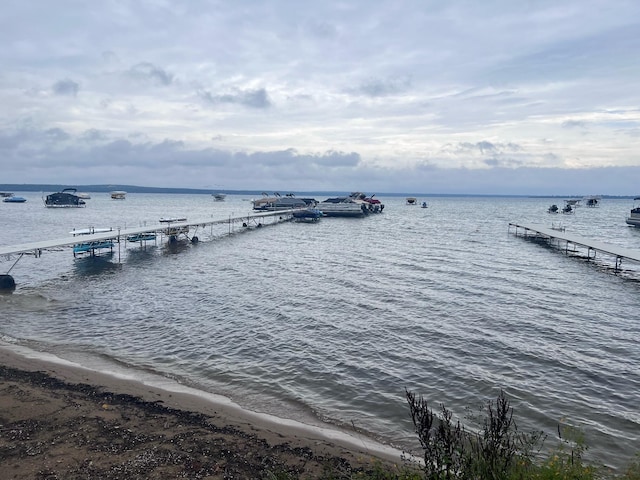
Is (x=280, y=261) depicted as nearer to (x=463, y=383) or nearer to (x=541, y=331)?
(x=541, y=331)

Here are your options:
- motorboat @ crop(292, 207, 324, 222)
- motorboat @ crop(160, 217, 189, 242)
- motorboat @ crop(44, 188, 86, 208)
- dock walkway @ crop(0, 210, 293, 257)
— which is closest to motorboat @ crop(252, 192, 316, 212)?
motorboat @ crop(292, 207, 324, 222)

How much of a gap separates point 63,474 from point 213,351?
849 centimetres

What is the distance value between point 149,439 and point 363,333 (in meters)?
11.1

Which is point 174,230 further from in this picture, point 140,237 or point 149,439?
point 149,439

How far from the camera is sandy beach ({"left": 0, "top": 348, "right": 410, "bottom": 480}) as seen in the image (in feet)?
29.6

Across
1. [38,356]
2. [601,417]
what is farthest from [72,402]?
[601,417]

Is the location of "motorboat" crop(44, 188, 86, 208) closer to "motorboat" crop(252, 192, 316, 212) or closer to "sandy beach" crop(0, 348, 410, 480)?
"motorboat" crop(252, 192, 316, 212)

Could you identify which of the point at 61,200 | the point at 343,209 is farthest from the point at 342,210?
the point at 61,200

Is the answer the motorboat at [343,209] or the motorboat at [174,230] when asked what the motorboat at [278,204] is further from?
the motorboat at [174,230]

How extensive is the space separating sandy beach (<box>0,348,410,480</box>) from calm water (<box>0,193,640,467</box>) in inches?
48.5

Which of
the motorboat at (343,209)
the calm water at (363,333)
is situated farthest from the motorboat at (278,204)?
the calm water at (363,333)

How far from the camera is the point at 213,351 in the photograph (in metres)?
17.1

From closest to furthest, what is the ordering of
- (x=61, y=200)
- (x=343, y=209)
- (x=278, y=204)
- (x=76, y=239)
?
(x=76, y=239) → (x=343, y=209) → (x=278, y=204) → (x=61, y=200)

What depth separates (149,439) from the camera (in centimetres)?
1018
